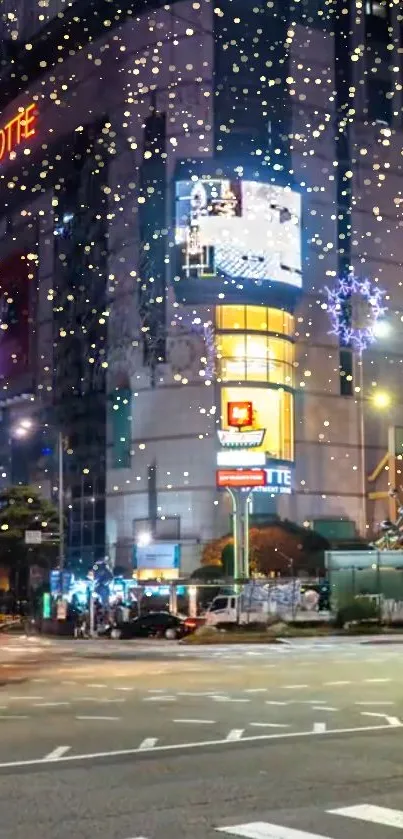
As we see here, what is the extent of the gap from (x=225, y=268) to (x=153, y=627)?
29.3 m

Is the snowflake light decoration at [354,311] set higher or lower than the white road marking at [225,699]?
higher

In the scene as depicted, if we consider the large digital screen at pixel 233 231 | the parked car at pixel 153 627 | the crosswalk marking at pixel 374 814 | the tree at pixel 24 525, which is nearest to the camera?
the crosswalk marking at pixel 374 814

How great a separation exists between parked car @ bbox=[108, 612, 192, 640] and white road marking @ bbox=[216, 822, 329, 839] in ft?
124

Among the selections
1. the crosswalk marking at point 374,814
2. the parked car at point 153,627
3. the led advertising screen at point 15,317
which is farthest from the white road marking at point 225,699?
the led advertising screen at point 15,317

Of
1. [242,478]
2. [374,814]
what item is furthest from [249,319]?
[374,814]

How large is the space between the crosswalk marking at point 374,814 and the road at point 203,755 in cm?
1

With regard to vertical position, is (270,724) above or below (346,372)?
below

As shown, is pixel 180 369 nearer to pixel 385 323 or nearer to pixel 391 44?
pixel 385 323

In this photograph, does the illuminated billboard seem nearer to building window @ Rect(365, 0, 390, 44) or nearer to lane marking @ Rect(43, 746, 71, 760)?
building window @ Rect(365, 0, 390, 44)

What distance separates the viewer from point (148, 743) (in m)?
13.2

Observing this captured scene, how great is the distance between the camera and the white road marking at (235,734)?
13.6 metres

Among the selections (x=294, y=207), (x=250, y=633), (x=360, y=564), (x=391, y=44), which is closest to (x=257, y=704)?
(x=250, y=633)

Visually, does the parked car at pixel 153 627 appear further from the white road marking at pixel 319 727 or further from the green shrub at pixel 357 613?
the white road marking at pixel 319 727

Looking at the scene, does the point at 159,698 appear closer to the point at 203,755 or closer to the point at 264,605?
the point at 203,755
